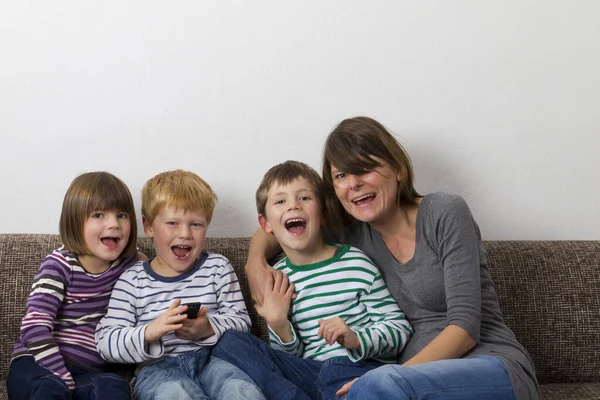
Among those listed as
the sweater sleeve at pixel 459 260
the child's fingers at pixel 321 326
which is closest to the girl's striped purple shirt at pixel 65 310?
the child's fingers at pixel 321 326

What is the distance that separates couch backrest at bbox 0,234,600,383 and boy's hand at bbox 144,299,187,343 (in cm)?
36

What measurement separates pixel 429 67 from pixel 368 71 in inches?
8.3

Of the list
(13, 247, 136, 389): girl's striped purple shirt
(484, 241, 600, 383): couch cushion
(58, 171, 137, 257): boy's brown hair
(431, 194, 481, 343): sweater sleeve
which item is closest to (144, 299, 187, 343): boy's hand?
(13, 247, 136, 389): girl's striped purple shirt

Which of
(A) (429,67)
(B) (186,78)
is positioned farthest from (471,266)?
(B) (186,78)

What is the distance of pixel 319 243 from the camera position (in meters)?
2.08

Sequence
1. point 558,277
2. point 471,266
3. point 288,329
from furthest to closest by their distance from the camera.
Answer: point 558,277
point 288,329
point 471,266

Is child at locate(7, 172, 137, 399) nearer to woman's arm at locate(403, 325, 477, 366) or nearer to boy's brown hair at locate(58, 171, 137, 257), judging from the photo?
boy's brown hair at locate(58, 171, 137, 257)

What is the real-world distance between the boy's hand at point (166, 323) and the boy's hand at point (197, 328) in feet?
0.19

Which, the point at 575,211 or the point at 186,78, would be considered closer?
the point at 186,78

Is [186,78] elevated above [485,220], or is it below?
above

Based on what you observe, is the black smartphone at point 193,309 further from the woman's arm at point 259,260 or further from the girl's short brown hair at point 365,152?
the girl's short brown hair at point 365,152

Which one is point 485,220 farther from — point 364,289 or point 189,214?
point 189,214

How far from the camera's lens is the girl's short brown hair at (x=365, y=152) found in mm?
1968

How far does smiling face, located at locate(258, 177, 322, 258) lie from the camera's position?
2.00m
